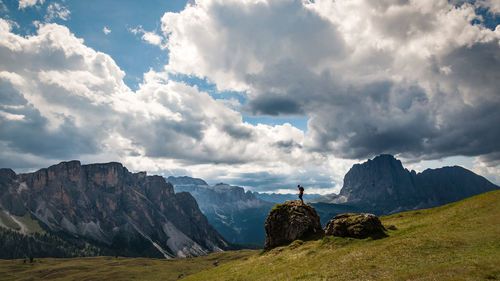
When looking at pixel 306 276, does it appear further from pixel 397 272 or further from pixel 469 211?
pixel 469 211

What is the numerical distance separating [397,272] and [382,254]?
277 inches

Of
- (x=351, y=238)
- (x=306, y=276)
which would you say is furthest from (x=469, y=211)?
(x=306, y=276)

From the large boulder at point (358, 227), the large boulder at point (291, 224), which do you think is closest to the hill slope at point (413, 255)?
the large boulder at point (358, 227)

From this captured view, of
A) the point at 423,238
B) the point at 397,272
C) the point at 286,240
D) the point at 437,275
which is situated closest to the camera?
the point at 437,275

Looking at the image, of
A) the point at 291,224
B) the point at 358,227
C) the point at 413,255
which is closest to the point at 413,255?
the point at 413,255

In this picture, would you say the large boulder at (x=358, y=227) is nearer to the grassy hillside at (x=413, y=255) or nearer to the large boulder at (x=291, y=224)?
the grassy hillside at (x=413, y=255)

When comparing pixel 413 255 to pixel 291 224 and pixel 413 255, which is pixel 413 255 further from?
pixel 291 224

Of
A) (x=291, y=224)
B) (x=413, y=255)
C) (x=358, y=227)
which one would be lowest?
(x=413, y=255)

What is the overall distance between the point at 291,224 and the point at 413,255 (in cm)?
3439

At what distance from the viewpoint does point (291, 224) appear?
70.1 m

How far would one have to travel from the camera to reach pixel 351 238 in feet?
172

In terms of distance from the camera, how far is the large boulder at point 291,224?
68.6 metres

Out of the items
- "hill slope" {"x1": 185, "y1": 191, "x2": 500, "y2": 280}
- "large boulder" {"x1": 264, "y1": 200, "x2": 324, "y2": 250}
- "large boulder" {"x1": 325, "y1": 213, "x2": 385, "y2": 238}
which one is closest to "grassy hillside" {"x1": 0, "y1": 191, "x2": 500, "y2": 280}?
"hill slope" {"x1": 185, "y1": 191, "x2": 500, "y2": 280}

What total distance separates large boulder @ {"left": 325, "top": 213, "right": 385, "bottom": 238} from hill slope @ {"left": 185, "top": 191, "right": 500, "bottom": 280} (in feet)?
5.47
